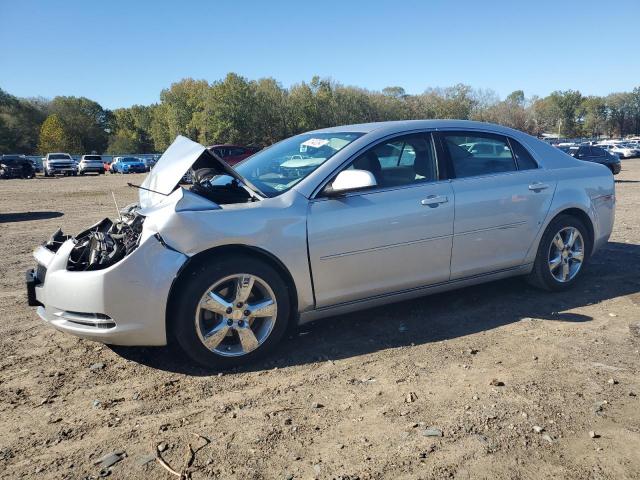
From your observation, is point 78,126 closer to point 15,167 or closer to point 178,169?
point 15,167

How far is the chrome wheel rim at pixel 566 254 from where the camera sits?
15.7 feet

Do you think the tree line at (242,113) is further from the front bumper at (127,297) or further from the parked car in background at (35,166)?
the front bumper at (127,297)

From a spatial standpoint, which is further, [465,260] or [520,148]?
[520,148]

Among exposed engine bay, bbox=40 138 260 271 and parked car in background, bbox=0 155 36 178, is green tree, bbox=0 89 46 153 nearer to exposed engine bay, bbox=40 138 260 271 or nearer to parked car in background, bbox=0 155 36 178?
parked car in background, bbox=0 155 36 178

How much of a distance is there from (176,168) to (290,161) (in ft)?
3.01

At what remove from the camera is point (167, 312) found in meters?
3.26

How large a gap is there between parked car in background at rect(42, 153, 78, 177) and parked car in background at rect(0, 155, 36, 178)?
3.48 m

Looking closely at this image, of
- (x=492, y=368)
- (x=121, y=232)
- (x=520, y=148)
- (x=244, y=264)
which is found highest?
(x=520, y=148)

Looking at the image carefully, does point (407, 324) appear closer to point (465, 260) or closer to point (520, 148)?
point (465, 260)

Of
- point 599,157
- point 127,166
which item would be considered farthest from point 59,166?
point 599,157

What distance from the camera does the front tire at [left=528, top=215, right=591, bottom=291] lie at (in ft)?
15.5

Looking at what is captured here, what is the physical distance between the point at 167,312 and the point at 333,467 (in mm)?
1496

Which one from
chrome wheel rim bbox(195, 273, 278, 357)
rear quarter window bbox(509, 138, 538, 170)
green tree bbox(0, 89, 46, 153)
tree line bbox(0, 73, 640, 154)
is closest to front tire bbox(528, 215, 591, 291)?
rear quarter window bbox(509, 138, 538, 170)

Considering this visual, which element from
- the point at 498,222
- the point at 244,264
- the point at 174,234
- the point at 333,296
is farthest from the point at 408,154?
the point at 174,234
